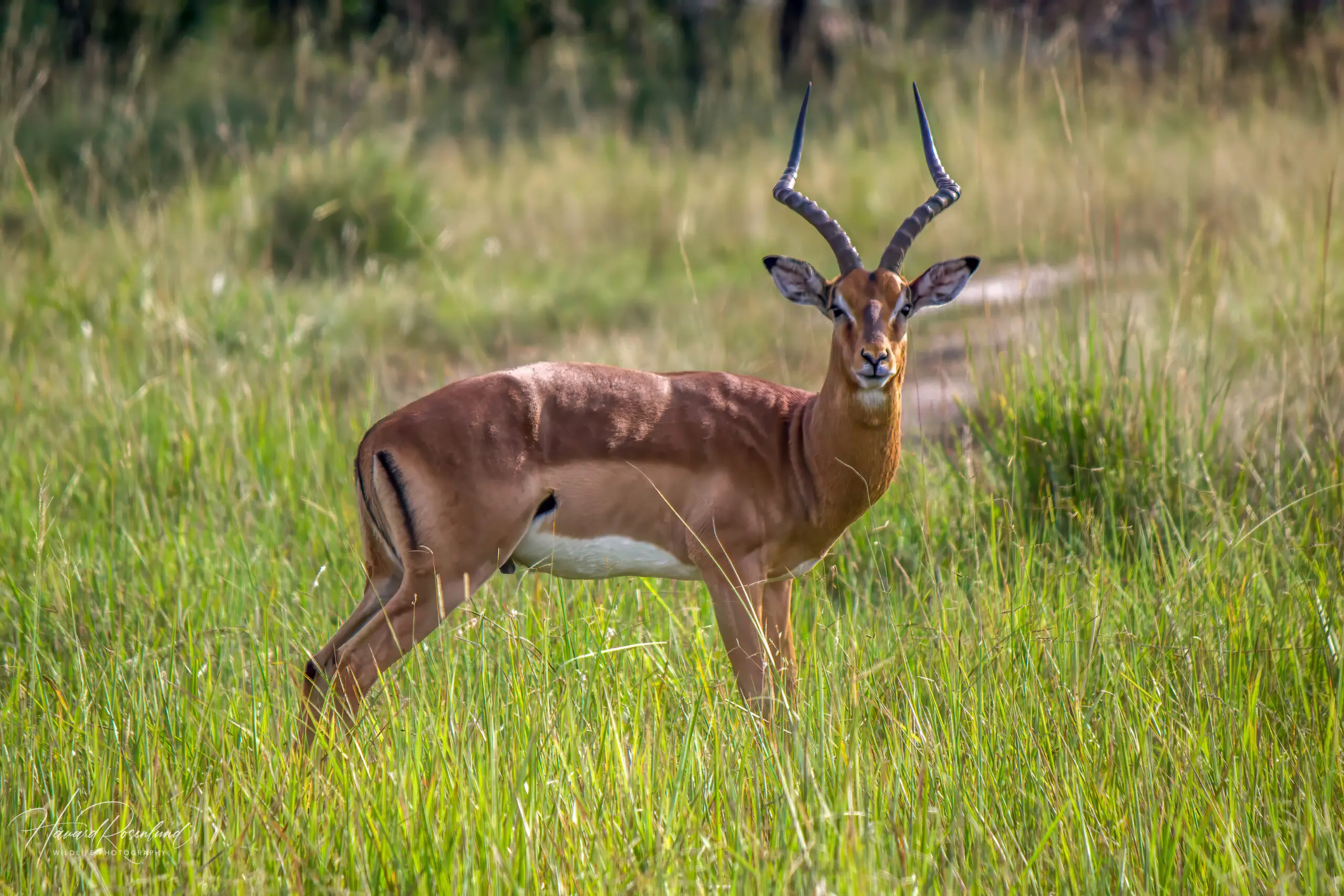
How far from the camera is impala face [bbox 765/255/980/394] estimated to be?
334 centimetres

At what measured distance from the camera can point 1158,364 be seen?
16.3 feet

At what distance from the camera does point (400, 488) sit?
3381 millimetres

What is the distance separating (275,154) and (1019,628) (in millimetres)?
8281

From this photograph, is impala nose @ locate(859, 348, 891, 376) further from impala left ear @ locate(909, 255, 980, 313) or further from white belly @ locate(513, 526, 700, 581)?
white belly @ locate(513, 526, 700, 581)

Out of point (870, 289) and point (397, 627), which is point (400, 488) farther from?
point (870, 289)

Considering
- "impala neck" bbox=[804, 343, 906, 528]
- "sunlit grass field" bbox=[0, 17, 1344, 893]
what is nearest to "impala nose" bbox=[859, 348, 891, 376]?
"impala neck" bbox=[804, 343, 906, 528]

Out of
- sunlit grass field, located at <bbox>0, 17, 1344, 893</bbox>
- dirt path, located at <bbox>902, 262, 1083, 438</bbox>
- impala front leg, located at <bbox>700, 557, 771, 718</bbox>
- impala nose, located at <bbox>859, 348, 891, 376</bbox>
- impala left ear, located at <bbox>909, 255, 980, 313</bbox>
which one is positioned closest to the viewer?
sunlit grass field, located at <bbox>0, 17, 1344, 893</bbox>

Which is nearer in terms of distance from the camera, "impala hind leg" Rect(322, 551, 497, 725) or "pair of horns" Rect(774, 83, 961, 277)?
"impala hind leg" Rect(322, 551, 497, 725)

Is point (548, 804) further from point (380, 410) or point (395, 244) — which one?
point (395, 244)

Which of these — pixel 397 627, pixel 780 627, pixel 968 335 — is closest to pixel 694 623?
pixel 780 627

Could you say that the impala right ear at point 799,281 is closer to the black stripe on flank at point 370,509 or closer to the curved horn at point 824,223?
the curved horn at point 824,223

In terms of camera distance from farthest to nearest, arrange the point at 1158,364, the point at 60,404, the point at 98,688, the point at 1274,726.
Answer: the point at 60,404, the point at 1158,364, the point at 98,688, the point at 1274,726

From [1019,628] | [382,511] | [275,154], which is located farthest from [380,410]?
[275,154]

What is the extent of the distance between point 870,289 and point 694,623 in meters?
1.03
